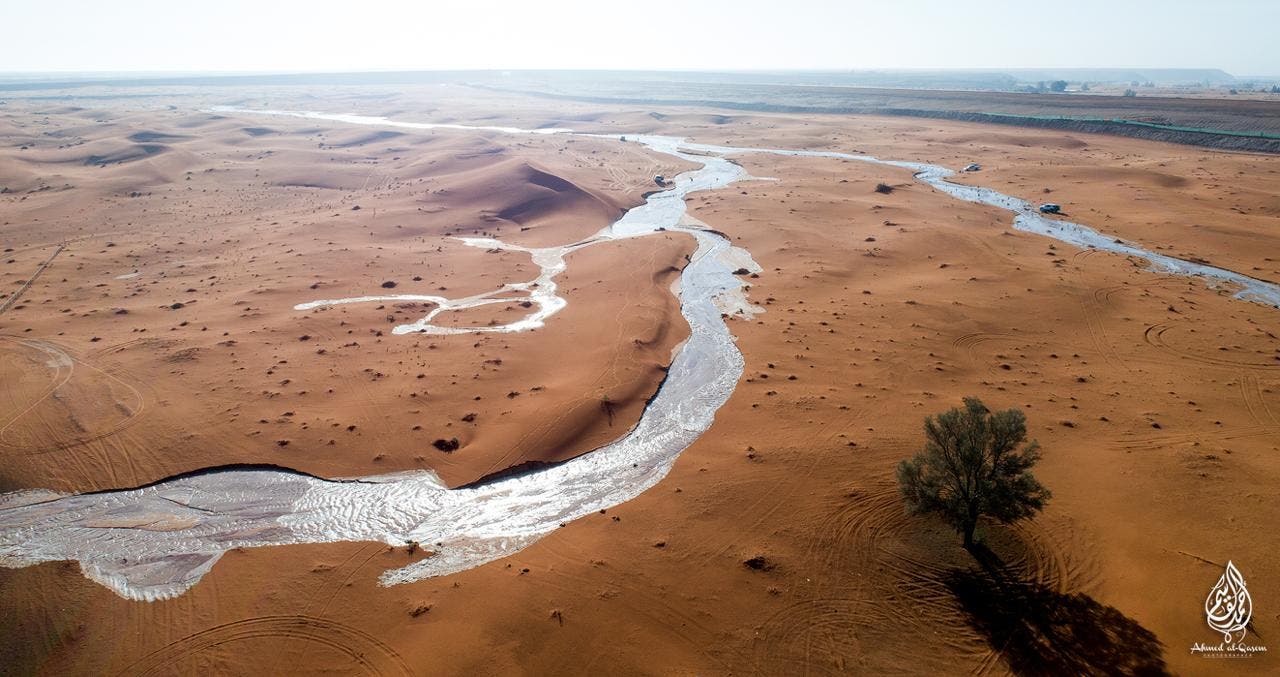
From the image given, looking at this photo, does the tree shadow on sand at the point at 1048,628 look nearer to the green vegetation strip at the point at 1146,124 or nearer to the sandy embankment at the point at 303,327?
the sandy embankment at the point at 303,327

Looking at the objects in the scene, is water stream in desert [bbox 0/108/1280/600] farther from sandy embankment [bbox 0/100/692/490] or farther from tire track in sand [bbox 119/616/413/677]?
tire track in sand [bbox 119/616/413/677]

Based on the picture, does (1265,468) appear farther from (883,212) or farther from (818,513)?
(883,212)

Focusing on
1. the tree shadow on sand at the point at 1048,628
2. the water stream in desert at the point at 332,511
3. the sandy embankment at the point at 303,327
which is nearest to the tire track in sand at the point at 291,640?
the water stream in desert at the point at 332,511

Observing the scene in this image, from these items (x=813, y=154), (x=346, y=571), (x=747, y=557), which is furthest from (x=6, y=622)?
(x=813, y=154)

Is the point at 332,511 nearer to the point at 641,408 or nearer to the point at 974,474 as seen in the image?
the point at 641,408

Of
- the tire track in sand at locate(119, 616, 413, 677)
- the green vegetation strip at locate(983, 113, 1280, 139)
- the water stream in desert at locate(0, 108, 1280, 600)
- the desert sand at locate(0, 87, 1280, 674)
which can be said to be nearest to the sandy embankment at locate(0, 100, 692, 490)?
the desert sand at locate(0, 87, 1280, 674)

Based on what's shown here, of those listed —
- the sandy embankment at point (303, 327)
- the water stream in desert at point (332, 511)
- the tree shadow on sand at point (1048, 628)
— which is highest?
the sandy embankment at point (303, 327)
